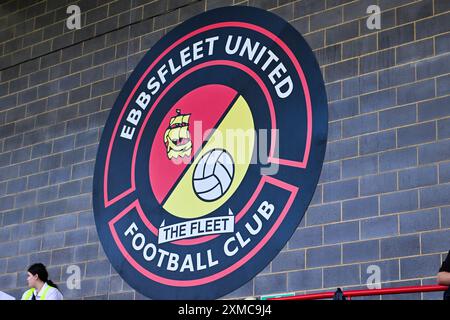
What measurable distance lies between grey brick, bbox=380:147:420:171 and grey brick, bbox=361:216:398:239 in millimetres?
372

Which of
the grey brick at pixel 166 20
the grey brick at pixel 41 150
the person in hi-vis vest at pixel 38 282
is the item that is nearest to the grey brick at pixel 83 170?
the grey brick at pixel 41 150

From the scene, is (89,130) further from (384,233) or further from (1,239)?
(384,233)

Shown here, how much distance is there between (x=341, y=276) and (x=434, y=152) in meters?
1.10

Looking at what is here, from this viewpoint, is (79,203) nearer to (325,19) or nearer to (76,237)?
(76,237)

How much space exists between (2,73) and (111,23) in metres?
1.60

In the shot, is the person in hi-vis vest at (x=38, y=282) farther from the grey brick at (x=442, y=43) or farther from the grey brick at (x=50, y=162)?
the grey brick at (x=442, y=43)

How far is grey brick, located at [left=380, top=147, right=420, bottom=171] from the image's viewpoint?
7066 mm

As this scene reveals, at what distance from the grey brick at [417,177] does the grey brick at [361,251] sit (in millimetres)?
461

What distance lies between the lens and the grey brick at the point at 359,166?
726cm

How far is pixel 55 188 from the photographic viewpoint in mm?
9469

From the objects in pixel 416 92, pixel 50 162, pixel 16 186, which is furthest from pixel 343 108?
pixel 16 186

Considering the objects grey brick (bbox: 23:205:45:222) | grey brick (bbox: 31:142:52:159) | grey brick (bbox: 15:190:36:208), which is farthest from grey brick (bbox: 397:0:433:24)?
grey brick (bbox: 15:190:36:208)
